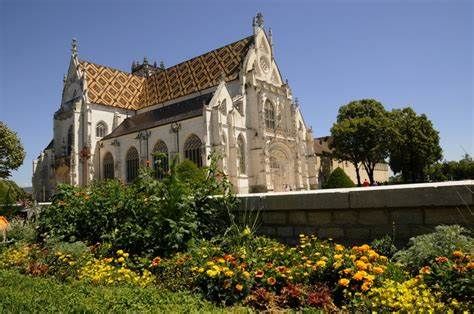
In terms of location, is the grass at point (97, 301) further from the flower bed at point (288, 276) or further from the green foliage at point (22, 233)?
the green foliage at point (22, 233)

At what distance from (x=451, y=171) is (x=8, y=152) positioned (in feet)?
191

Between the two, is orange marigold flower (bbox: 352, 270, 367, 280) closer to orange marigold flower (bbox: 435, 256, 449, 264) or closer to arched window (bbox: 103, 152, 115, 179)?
orange marigold flower (bbox: 435, 256, 449, 264)

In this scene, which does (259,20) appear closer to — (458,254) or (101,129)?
(101,129)

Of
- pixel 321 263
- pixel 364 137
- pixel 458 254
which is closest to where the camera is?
pixel 458 254

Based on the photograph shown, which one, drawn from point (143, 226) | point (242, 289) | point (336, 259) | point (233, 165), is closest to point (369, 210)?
point (336, 259)

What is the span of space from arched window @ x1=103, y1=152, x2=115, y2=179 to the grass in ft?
118

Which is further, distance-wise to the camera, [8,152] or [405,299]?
→ [8,152]

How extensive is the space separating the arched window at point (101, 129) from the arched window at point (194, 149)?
43.0ft

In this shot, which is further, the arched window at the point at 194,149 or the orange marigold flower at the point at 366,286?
the arched window at the point at 194,149

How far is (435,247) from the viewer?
4230 mm

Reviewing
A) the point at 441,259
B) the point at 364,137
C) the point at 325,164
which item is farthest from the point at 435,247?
the point at 325,164

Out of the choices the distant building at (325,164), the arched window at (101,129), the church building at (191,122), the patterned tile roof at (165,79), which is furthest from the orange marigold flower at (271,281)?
the distant building at (325,164)

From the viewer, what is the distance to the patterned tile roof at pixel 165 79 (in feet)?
124

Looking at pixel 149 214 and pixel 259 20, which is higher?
pixel 259 20
